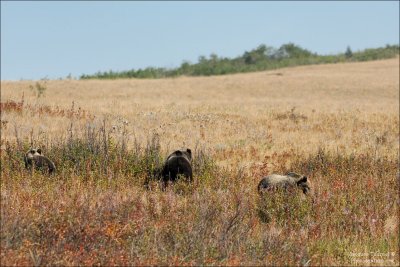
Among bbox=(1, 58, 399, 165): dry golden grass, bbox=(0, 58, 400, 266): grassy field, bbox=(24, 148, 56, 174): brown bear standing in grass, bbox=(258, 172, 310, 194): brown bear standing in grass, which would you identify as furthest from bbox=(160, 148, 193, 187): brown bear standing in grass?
bbox=(1, 58, 399, 165): dry golden grass

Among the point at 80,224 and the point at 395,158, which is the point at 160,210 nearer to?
the point at 80,224

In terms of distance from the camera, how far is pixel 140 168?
34.6 ft

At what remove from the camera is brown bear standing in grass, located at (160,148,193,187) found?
9.79 meters

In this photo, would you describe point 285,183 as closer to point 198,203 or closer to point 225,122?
point 198,203

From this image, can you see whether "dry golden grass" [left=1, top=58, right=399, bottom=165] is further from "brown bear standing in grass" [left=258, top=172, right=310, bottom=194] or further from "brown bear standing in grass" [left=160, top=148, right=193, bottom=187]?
"brown bear standing in grass" [left=258, top=172, right=310, bottom=194]

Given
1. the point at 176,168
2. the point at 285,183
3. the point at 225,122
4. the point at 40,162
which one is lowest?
the point at 225,122

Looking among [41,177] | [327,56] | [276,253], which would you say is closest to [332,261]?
[276,253]

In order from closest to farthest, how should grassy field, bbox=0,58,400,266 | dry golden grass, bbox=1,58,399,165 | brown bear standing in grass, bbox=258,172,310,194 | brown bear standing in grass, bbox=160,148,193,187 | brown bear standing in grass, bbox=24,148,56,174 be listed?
grassy field, bbox=0,58,400,266 < brown bear standing in grass, bbox=258,172,310,194 < brown bear standing in grass, bbox=160,148,193,187 < brown bear standing in grass, bbox=24,148,56,174 < dry golden grass, bbox=1,58,399,165

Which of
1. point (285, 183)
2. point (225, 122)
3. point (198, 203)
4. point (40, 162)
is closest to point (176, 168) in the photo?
point (285, 183)

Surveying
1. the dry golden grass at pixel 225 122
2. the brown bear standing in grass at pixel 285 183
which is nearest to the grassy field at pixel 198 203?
the dry golden grass at pixel 225 122

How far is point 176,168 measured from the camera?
9.87 metres

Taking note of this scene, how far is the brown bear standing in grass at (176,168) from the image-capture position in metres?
9.79

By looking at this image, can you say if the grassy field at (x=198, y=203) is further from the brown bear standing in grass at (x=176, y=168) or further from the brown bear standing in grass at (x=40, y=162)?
the brown bear standing in grass at (x=176, y=168)

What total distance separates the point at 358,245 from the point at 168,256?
99.4 inches
